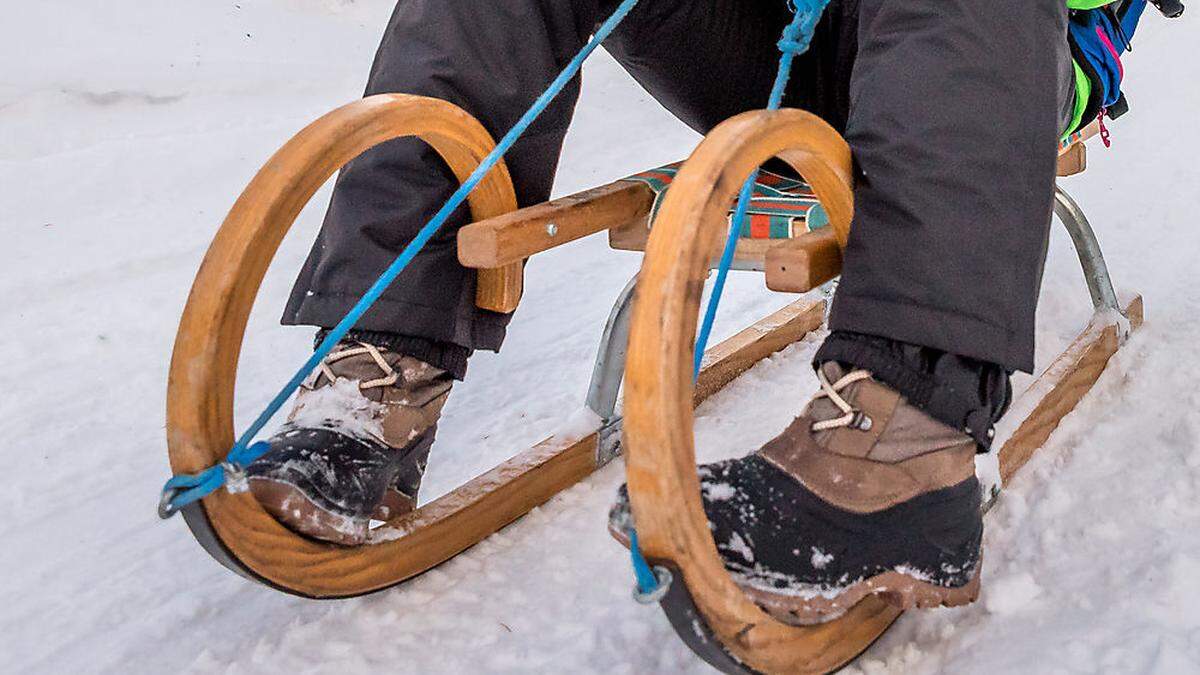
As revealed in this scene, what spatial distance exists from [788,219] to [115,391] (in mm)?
705

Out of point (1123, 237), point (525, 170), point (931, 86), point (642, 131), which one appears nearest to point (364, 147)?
point (525, 170)

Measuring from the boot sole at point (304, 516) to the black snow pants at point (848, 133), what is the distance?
12 cm

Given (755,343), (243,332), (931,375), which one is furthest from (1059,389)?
(243,332)

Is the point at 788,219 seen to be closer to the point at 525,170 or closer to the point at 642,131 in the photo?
the point at 525,170

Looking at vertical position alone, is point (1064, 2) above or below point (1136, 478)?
above

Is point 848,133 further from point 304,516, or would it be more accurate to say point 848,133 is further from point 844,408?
point 304,516

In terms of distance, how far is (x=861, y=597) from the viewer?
0.57 m

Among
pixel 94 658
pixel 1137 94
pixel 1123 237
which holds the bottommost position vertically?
pixel 1137 94

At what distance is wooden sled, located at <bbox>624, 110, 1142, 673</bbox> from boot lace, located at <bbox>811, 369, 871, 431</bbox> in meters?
0.05

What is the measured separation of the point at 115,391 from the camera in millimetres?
1076

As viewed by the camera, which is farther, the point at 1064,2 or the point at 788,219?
the point at 788,219

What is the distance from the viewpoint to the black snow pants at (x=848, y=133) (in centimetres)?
56

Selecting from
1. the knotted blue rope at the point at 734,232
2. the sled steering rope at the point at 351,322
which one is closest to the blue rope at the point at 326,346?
the sled steering rope at the point at 351,322

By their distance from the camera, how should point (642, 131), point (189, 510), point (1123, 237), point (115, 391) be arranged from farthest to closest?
point (642, 131) < point (1123, 237) < point (115, 391) < point (189, 510)
